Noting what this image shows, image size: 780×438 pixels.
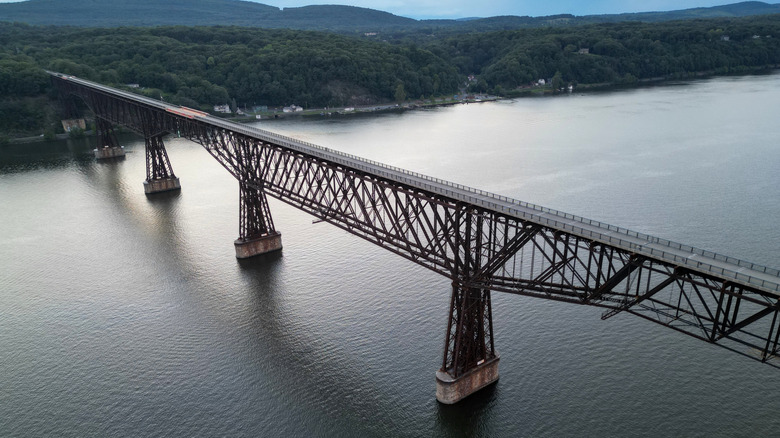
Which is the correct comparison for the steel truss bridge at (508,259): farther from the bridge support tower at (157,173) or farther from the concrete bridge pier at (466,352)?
the bridge support tower at (157,173)

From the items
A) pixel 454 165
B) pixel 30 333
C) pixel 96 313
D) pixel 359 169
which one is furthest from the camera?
pixel 454 165

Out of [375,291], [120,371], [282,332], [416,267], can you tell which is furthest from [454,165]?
[120,371]

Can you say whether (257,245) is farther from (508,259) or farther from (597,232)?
(597,232)

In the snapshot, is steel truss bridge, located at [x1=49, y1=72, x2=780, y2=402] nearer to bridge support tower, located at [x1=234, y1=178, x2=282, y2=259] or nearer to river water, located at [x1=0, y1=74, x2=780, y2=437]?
bridge support tower, located at [x1=234, y1=178, x2=282, y2=259]

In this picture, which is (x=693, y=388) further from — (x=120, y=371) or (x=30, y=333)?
(x=30, y=333)

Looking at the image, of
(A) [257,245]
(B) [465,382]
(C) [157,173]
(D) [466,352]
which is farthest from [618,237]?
(C) [157,173]
